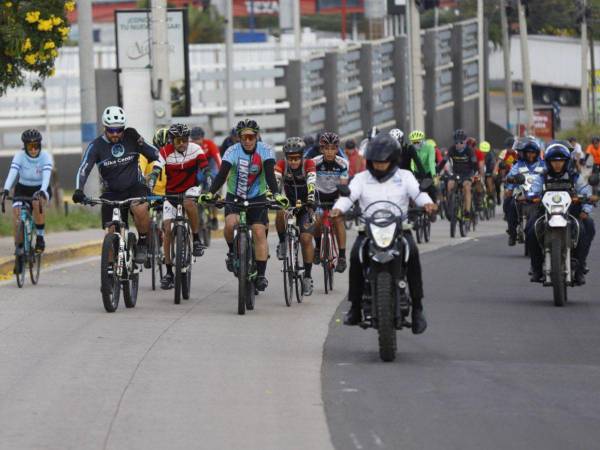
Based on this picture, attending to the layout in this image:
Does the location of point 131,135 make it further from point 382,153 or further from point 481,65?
point 481,65

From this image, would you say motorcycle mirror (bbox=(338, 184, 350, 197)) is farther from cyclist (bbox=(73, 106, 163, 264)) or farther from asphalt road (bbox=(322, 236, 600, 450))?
cyclist (bbox=(73, 106, 163, 264))

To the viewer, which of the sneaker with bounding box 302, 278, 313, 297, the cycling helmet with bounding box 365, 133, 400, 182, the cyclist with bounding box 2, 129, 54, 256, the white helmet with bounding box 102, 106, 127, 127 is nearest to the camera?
the cycling helmet with bounding box 365, 133, 400, 182

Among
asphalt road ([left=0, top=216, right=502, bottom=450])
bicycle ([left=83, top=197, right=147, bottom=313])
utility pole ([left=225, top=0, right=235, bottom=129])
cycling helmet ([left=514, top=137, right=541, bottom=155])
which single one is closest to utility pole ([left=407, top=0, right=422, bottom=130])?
utility pole ([left=225, top=0, right=235, bottom=129])

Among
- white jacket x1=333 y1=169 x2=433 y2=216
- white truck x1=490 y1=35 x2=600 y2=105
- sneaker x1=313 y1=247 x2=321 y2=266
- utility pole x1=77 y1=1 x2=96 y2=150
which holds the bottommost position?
sneaker x1=313 y1=247 x2=321 y2=266

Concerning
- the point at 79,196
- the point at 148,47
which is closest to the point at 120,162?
the point at 79,196

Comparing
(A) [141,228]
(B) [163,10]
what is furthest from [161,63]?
(A) [141,228]

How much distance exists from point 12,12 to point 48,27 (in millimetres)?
524

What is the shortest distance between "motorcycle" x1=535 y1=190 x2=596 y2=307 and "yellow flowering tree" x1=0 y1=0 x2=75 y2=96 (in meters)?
8.53

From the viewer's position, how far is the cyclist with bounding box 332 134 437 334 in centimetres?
1236

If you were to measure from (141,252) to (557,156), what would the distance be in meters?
4.17

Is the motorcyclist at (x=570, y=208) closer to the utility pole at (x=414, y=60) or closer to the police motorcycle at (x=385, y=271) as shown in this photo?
the police motorcycle at (x=385, y=271)

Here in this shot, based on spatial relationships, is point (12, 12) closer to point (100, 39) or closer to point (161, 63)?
point (161, 63)

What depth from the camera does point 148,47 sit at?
3027 cm

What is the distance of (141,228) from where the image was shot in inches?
653
